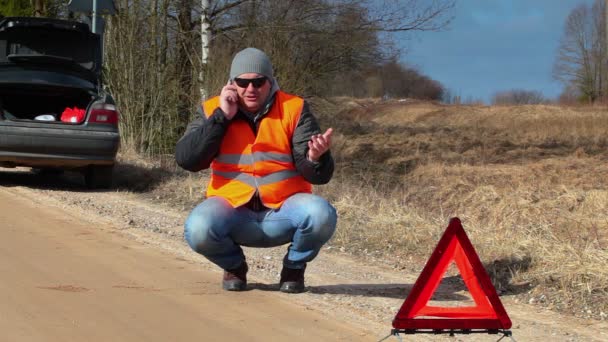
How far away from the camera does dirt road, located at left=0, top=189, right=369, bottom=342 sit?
5.32m

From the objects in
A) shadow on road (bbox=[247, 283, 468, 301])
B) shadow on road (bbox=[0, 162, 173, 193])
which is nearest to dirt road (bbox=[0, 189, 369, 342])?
shadow on road (bbox=[247, 283, 468, 301])

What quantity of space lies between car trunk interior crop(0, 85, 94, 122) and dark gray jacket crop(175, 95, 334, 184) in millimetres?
6445

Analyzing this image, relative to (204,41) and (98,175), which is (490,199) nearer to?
(98,175)

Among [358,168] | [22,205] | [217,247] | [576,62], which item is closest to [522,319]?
[217,247]

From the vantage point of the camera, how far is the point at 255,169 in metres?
6.22

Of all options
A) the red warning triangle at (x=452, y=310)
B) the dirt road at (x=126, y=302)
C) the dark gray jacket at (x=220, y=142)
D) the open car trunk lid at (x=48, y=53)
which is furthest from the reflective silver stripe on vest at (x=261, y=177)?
the open car trunk lid at (x=48, y=53)

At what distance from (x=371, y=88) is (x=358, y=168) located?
37605mm

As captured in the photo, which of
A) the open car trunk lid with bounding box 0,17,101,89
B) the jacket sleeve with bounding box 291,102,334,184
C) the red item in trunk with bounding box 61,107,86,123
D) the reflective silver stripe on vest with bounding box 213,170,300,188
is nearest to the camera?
the jacket sleeve with bounding box 291,102,334,184

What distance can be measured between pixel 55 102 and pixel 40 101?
208mm

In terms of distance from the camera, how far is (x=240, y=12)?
21.6m

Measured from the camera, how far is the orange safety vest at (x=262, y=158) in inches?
245

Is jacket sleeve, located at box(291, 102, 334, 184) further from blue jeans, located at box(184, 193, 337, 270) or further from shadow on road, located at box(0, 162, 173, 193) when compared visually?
shadow on road, located at box(0, 162, 173, 193)

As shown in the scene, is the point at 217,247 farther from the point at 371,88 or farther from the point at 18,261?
the point at 371,88

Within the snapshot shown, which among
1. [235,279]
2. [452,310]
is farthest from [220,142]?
[452,310]
